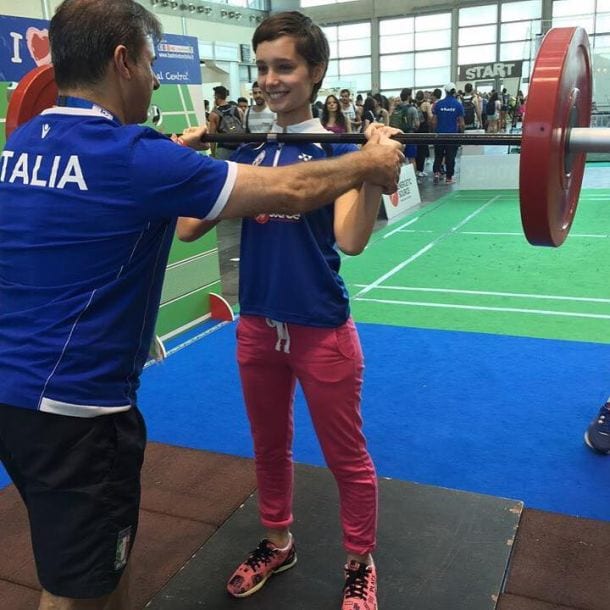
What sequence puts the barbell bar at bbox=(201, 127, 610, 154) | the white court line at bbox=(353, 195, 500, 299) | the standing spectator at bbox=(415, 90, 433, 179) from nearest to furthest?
1. the barbell bar at bbox=(201, 127, 610, 154)
2. the white court line at bbox=(353, 195, 500, 299)
3. the standing spectator at bbox=(415, 90, 433, 179)

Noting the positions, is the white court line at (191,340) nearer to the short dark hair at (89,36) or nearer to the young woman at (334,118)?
the short dark hair at (89,36)

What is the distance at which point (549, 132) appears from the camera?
1367mm

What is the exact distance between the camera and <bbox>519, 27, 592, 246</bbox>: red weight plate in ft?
4.51

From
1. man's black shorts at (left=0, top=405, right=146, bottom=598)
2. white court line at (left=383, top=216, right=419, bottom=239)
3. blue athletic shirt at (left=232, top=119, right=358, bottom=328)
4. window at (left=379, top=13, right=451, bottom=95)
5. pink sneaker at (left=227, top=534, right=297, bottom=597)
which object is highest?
window at (left=379, top=13, right=451, bottom=95)

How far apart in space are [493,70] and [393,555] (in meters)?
16.9

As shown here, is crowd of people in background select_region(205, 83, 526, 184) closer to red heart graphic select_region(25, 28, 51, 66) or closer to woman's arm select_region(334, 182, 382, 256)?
red heart graphic select_region(25, 28, 51, 66)

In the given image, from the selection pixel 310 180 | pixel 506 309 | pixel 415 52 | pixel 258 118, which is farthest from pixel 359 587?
pixel 415 52

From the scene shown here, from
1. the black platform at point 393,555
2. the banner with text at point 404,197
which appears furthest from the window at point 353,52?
the black platform at point 393,555

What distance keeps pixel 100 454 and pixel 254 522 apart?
3.84 ft

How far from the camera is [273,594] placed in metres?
1.95

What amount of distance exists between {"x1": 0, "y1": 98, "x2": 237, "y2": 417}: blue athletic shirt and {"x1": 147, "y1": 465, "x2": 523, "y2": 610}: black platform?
0.98 metres

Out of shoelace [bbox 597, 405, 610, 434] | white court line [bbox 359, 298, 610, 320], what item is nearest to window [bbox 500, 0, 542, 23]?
white court line [bbox 359, 298, 610, 320]

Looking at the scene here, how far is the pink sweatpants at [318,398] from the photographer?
5.50ft

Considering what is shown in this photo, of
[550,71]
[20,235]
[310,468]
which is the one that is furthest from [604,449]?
[20,235]
